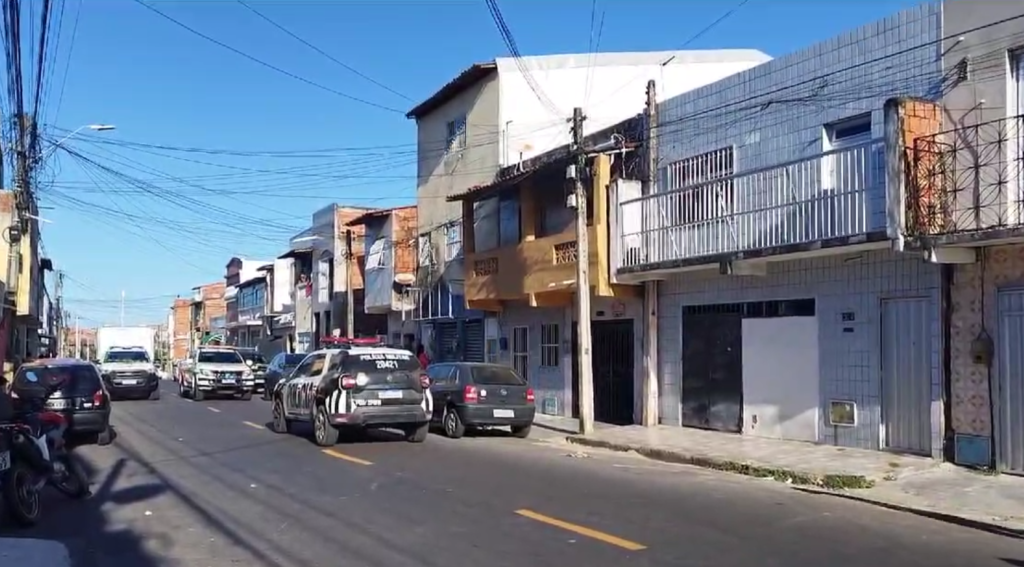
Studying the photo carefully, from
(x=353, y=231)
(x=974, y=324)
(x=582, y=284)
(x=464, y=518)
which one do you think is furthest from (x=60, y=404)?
(x=353, y=231)

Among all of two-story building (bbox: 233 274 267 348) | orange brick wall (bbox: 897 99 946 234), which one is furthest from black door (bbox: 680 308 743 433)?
two-story building (bbox: 233 274 267 348)

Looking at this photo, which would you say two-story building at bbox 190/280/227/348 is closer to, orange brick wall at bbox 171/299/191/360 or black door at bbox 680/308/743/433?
orange brick wall at bbox 171/299/191/360

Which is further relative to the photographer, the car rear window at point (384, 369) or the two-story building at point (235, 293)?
the two-story building at point (235, 293)

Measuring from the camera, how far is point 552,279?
23.3 metres

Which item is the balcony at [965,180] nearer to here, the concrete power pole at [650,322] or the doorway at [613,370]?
the concrete power pole at [650,322]

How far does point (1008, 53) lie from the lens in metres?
13.3

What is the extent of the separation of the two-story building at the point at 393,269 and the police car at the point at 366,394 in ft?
53.7

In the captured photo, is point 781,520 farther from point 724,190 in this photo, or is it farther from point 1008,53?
point 724,190

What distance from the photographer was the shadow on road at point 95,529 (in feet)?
27.9

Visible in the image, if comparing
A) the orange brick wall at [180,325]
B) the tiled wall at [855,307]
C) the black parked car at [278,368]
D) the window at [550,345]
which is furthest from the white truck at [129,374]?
the orange brick wall at [180,325]

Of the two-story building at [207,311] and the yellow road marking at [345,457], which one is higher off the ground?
the two-story building at [207,311]

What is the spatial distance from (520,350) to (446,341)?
599 centimetres

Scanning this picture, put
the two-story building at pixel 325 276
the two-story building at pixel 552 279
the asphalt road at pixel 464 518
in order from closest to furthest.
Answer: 1. the asphalt road at pixel 464 518
2. the two-story building at pixel 552 279
3. the two-story building at pixel 325 276

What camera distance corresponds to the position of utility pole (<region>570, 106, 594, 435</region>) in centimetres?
1989
